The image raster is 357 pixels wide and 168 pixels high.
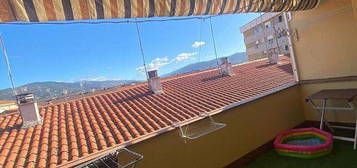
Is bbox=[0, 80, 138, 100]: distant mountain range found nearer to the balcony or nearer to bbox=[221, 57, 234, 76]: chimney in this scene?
the balcony

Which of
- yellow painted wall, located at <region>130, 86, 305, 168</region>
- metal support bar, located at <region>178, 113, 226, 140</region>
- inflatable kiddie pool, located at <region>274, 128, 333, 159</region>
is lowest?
inflatable kiddie pool, located at <region>274, 128, 333, 159</region>

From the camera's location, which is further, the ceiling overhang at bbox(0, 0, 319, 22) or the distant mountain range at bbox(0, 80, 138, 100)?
the distant mountain range at bbox(0, 80, 138, 100)

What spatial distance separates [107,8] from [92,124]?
314cm

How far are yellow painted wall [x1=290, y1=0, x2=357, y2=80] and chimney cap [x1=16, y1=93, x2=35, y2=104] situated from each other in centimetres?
619

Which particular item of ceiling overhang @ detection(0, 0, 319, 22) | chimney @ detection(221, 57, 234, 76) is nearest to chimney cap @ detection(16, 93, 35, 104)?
ceiling overhang @ detection(0, 0, 319, 22)

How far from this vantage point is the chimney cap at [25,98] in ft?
16.7

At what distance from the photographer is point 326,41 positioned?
15.4 ft

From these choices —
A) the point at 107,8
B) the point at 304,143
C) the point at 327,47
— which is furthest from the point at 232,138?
the point at 107,8

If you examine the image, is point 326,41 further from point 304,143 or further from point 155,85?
point 155,85

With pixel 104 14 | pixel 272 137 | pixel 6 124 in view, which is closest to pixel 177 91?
pixel 272 137

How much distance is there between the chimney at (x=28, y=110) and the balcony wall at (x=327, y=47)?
6.07 m

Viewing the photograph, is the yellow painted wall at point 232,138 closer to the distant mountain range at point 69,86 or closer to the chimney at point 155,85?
the chimney at point 155,85

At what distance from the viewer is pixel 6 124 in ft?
16.6

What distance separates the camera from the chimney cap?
5080 mm
